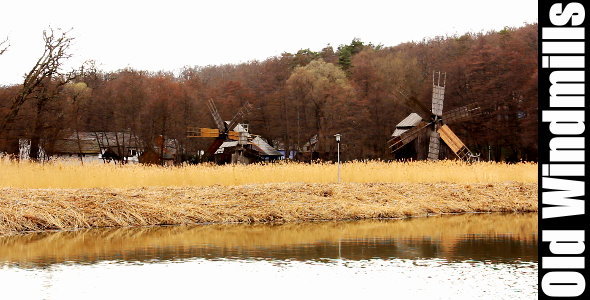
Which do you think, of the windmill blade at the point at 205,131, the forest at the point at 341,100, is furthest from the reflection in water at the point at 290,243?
the windmill blade at the point at 205,131

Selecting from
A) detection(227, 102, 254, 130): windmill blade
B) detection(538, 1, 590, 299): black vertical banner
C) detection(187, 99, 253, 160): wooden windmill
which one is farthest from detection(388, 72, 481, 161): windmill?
detection(538, 1, 590, 299): black vertical banner

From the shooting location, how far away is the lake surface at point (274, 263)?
11.8 metres

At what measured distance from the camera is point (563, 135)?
12281 millimetres

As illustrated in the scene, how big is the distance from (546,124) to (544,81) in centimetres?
60

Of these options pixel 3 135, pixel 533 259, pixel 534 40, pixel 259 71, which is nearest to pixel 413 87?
pixel 534 40

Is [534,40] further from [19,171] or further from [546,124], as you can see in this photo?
[546,124]

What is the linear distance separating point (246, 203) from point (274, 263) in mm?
9950

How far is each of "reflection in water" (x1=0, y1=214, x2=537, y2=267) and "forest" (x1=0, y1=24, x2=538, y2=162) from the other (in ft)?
104

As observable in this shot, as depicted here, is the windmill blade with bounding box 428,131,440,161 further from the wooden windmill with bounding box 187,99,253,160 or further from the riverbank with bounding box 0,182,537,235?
the riverbank with bounding box 0,182,537,235

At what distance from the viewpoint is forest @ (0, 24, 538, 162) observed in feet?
204

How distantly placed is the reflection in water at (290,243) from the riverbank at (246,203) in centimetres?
96

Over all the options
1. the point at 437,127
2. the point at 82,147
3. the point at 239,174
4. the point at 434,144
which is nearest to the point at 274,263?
the point at 239,174

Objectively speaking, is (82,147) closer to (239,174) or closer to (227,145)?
(227,145)

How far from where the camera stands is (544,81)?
40.1 feet
